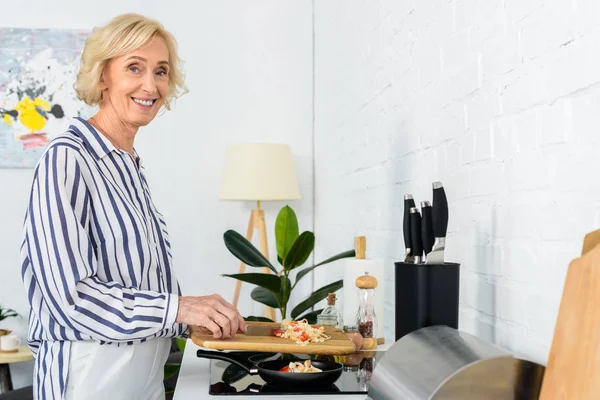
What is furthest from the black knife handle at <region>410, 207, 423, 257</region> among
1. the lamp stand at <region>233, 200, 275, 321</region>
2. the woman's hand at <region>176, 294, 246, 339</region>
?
the lamp stand at <region>233, 200, 275, 321</region>

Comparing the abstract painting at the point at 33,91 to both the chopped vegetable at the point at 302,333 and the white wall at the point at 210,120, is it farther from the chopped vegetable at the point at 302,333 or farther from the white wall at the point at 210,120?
the chopped vegetable at the point at 302,333

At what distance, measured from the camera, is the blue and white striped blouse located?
56.1 inches

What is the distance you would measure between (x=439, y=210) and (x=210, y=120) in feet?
10.2

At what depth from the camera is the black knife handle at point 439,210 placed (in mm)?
1218

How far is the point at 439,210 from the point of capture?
123 cm

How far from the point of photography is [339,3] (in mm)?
3326

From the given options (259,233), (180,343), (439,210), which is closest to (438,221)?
(439,210)

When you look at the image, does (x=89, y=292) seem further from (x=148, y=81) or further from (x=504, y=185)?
(x=504, y=185)

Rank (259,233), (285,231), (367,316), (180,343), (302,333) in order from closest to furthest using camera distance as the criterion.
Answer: (302,333) < (367,316) < (285,231) < (180,343) < (259,233)

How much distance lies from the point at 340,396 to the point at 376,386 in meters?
0.33

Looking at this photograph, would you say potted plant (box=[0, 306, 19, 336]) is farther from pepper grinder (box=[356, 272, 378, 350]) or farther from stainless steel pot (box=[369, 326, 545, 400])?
stainless steel pot (box=[369, 326, 545, 400])

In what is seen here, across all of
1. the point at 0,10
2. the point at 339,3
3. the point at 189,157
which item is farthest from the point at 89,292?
the point at 0,10

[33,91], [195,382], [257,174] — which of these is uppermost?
[33,91]

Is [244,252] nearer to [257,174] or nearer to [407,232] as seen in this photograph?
[257,174]
